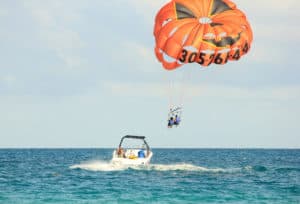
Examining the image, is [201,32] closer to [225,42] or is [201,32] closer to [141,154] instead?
[225,42]

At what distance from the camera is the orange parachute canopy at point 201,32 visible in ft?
119

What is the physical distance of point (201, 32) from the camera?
36.6m

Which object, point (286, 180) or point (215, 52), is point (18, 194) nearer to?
point (215, 52)

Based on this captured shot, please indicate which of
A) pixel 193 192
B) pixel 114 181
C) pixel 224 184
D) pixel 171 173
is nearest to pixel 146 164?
pixel 171 173

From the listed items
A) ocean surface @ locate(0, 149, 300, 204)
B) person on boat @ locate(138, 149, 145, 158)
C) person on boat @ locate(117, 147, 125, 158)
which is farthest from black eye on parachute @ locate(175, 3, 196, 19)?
person on boat @ locate(117, 147, 125, 158)

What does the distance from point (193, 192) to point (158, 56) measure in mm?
9817

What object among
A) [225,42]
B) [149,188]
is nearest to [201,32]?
[225,42]

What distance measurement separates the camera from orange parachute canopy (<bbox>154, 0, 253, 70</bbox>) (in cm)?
3619

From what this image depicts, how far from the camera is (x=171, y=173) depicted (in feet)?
148

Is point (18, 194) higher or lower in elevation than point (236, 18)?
lower

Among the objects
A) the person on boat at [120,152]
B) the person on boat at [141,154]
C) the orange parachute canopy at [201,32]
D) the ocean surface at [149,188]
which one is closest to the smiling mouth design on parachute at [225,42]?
the orange parachute canopy at [201,32]

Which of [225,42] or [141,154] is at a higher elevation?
[225,42]

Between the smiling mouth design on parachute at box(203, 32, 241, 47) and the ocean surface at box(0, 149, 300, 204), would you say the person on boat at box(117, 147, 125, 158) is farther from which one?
the smiling mouth design on parachute at box(203, 32, 241, 47)

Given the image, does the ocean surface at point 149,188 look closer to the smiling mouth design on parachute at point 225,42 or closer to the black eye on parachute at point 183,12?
the smiling mouth design on parachute at point 225,42
